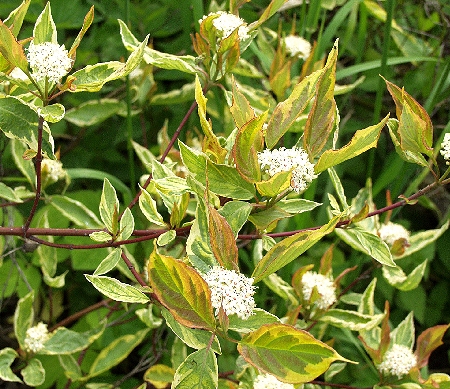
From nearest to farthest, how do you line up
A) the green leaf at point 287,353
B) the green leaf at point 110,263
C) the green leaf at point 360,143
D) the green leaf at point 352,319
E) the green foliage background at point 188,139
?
1. the green leaf at point 287,353
2. the green leaf at point 360,143
3. the green leaf at point 110,263
4. the green leaf at point 352,319
5. the green foliage background at point 188,139

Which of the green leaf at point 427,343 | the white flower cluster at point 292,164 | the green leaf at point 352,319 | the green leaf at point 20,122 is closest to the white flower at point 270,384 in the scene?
the green leaf at point 352,319

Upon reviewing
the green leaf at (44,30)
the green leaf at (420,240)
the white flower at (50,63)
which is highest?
the green leaf at (44,30)

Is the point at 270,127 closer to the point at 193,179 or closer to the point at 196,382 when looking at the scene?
the point at 193,179

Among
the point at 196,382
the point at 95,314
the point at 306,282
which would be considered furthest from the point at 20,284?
the point at 196,382

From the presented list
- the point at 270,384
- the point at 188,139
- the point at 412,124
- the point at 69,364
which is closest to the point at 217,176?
the point at 412,124

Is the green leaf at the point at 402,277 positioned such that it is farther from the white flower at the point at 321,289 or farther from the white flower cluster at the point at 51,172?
the white flower cluster at the point at 51,172
